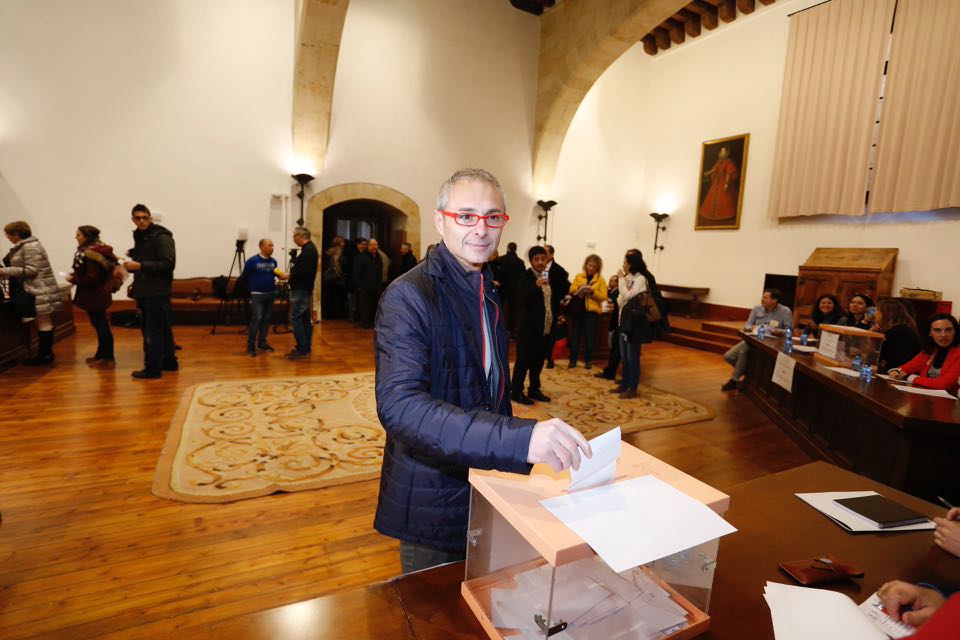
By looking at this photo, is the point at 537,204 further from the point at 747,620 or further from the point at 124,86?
the point at 747,620

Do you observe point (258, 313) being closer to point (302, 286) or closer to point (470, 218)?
point (302, 286)

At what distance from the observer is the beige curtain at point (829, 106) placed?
801cm

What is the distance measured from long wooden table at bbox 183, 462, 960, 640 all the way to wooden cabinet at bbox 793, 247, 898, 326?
794cm

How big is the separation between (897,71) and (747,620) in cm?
1010

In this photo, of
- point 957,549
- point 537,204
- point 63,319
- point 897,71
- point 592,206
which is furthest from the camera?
point 592,206

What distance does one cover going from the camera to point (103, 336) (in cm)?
519

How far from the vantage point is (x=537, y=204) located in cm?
1067

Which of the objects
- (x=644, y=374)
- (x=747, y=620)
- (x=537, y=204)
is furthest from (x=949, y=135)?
(x=747, y=620)

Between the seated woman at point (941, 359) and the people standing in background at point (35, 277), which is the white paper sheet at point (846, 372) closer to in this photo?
the seated woman at point (941, 359)

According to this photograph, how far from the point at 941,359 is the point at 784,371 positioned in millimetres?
1033

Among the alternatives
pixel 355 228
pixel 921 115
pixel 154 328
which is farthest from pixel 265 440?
pixel 921 115

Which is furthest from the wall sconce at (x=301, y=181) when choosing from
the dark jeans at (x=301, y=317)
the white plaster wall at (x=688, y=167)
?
the white plaster wall at (x=688, y=167)

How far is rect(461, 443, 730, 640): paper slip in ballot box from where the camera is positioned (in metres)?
0.78

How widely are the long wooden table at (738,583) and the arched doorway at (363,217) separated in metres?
8.31
